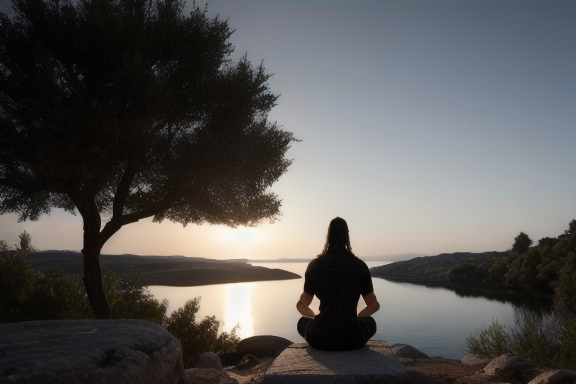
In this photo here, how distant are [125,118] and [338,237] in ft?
28.6

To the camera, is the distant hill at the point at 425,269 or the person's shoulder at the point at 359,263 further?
the distant hill at the point at 425,269

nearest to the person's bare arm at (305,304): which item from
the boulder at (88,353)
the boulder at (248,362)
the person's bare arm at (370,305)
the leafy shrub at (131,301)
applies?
the person's bare arm at (370,305)

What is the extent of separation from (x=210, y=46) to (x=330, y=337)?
11.1 metres

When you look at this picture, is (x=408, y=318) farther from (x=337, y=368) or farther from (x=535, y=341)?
(x=337, y=368)

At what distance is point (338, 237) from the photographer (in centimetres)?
726

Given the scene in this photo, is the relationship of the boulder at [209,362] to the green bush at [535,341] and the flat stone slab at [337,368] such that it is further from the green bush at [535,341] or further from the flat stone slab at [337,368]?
the green bush at [535,341]

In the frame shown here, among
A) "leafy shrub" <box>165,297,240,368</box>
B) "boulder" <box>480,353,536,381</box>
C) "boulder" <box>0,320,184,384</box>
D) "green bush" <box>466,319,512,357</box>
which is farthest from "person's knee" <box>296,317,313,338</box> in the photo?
"green bush" <box>466,319,512,357</box>

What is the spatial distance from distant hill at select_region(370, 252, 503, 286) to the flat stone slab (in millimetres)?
75166

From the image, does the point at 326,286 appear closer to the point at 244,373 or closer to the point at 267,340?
the point at 244,373

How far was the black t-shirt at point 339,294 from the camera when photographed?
690 centimetres

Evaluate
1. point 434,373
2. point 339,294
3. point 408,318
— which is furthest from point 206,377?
point 408,318

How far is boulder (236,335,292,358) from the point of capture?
14820mm

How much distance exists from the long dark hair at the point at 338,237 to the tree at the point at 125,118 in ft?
26.0

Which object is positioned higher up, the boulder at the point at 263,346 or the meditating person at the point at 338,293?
the meditating person at the point at 338,293
